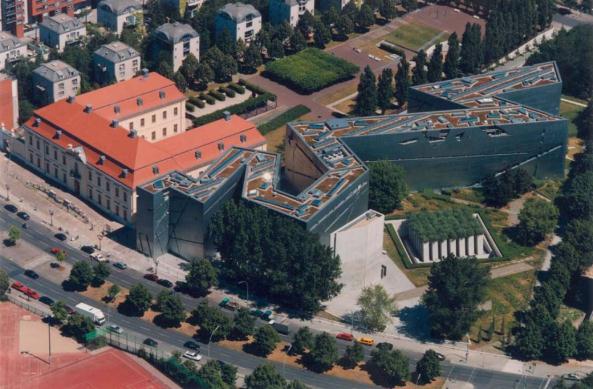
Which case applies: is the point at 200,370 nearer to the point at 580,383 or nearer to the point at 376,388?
the point at 376,388

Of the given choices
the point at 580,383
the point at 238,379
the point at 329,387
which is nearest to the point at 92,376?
the point at 238,379

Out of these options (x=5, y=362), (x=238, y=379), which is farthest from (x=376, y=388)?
(x=5, y=362)

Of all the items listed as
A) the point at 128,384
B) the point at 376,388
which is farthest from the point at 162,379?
the point at 376,388

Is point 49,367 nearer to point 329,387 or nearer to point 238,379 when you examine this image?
point 238,379

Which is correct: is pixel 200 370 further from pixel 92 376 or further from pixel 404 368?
pixel 404 368
